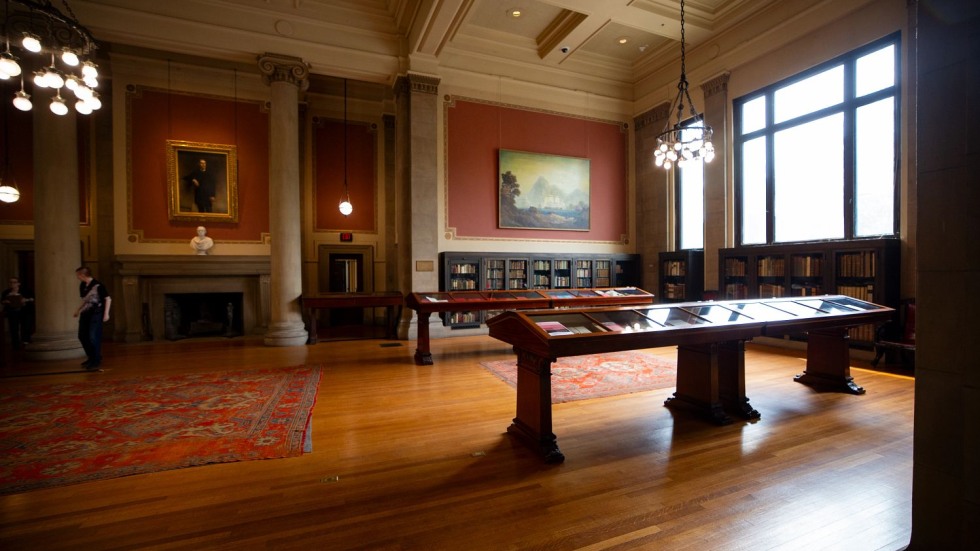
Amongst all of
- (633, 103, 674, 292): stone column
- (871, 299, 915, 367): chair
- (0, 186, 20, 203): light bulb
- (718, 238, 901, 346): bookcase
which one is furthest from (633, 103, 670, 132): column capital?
(0, 186, 20, 203): light bulb

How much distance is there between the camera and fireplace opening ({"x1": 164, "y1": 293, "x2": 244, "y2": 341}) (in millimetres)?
9094

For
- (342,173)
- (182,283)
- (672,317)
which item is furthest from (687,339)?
(182,283)

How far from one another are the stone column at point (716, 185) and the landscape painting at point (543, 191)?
2688mm

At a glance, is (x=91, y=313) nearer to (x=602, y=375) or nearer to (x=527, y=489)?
(x=527, y=489)

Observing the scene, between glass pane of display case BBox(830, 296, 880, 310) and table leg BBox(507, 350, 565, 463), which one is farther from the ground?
glass pane of display case BBox(830, 296, 880, 310)

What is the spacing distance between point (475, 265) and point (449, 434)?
5.81 m

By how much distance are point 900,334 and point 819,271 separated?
1.34m

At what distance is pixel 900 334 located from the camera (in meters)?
5.72

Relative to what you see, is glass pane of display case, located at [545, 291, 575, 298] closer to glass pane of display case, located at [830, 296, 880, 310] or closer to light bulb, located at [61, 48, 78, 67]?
glass pane of display case, located at [830, 296, 880, 310]

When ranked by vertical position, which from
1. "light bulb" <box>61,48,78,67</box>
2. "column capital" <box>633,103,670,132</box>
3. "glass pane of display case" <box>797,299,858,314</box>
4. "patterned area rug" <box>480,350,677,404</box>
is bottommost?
"patterned area rug" <box>480,350,677,404</box>

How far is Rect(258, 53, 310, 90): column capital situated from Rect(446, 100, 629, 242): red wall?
2.93 meters

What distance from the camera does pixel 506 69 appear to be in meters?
9.42

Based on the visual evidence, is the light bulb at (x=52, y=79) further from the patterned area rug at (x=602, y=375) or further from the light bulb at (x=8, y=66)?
the patterned area rug at (x=602, y=375)

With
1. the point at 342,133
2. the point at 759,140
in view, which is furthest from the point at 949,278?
the point at 342,133
